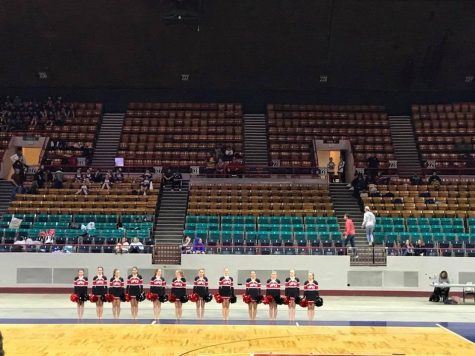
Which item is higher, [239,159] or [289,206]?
[239,159]

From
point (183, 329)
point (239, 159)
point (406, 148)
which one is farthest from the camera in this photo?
point (406, 148)

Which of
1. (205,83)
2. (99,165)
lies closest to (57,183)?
(99,165)

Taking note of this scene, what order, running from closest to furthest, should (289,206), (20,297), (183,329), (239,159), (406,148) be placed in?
(183,329), (20,297), (289,206), (239,159), (406,148)

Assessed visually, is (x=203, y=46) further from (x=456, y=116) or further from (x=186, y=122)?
(x=456, y=116)

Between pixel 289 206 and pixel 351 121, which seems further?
pixel 351 121

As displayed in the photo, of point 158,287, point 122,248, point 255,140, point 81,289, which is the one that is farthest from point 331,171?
point 81,289

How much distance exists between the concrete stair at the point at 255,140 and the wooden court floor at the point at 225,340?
Answer: 63.6ft

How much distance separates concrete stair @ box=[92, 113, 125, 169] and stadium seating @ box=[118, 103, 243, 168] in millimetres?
620

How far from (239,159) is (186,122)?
490cm

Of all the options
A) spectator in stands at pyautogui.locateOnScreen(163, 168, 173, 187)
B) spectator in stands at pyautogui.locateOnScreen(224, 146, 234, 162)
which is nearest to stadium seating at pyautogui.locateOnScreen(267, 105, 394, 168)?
spectator in stands at pyautogui.locateOnScreen(224, 146, 234, 162)

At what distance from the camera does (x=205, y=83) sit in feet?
135

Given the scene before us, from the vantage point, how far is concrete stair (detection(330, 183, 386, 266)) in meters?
28.1

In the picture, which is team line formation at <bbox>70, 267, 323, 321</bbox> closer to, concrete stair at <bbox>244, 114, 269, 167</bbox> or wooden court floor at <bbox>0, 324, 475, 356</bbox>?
wooden court floor at <bbox>0, 324, 475, 356</bbox>

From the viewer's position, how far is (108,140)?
1563 inches
